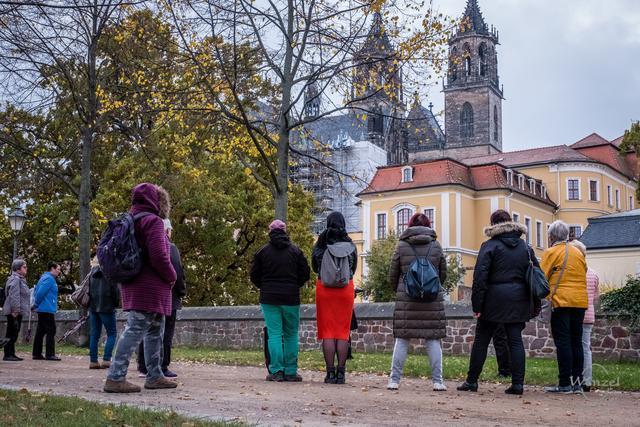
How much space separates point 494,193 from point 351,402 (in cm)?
5923

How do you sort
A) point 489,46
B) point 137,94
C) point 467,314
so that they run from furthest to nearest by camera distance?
point 489,46 → point 137,94 → point 467,314

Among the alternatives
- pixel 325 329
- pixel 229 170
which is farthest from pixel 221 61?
pixel 229 170

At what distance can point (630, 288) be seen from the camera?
15242 millimetres

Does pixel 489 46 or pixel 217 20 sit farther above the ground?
pixel 489 46

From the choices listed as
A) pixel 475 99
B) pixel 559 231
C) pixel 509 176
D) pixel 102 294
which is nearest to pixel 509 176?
pixel 509 176

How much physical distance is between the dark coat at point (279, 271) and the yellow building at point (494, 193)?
154 feet

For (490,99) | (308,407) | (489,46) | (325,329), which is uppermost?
(489,46)

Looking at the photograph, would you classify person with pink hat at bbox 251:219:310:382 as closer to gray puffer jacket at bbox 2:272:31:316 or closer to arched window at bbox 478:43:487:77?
gray puffer jacket at bbox 2:272:31:316

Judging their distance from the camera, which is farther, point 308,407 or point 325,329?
point 325,329

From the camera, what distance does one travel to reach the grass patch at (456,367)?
11094 mm

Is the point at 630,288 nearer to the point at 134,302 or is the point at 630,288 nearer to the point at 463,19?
the point at 463,19

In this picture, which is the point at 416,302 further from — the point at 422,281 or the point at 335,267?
the point at 335,267

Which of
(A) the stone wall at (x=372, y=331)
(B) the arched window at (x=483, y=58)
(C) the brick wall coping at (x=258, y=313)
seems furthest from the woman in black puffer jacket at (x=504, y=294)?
(B) the arched window at (x=483, y=58)

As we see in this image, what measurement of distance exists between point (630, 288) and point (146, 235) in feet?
33.0
